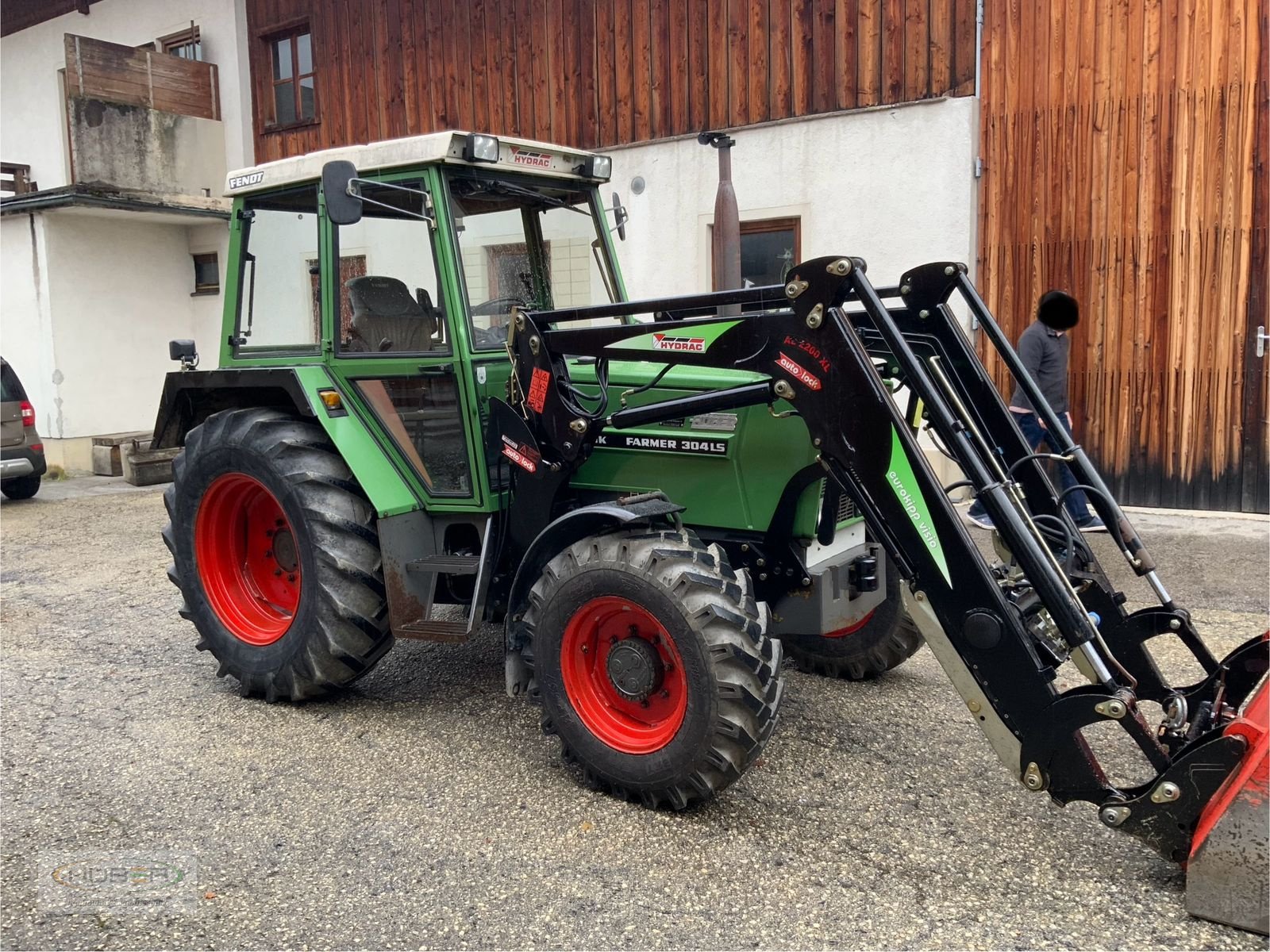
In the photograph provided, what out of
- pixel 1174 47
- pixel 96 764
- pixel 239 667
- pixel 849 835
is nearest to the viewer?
pixel 849 835

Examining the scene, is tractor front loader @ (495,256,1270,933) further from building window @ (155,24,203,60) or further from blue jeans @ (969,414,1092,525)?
building window @ (155,24,203,60)

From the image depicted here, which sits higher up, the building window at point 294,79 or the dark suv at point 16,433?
the building window at point 294,79

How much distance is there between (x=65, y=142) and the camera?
13.5 metres

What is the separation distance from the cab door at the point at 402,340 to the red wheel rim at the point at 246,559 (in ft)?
2.41

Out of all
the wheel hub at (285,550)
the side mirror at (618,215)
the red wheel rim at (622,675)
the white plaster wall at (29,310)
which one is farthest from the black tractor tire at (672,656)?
the white plaster wall at (29,310)

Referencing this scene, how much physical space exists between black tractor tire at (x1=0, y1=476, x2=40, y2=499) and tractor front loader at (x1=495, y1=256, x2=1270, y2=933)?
28.7 ft

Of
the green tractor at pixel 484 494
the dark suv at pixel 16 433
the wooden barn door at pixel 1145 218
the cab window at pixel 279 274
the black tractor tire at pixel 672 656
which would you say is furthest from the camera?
the dark suv at pixel 16 433

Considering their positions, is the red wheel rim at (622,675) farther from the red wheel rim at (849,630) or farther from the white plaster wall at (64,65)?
the white plaster wall at (64,65)

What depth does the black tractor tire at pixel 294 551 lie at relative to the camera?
418 cm

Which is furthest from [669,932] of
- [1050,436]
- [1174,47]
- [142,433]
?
[142,433]

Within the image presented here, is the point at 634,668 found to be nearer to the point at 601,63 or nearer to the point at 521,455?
the point at 521,455

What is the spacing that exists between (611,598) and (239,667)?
6.69 ft

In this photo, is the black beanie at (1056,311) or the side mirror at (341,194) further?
the black beanie at (1056,311)

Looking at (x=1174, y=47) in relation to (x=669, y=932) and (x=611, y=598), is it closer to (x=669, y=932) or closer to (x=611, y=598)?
(x=611, y=598)
